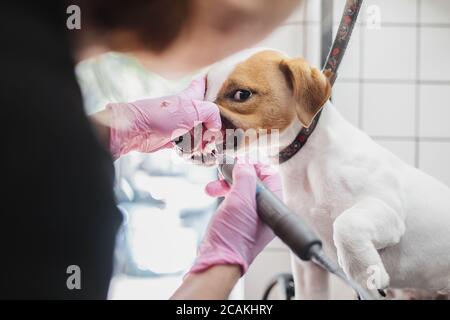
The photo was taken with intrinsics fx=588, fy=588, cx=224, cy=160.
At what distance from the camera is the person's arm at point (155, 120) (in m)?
1.31

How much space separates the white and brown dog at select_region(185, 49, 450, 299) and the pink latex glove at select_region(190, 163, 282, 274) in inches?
3.6

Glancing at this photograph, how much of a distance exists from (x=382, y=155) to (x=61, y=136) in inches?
29.6

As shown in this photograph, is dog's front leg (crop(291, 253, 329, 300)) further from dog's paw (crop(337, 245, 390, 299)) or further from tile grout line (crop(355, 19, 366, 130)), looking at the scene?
tile grout line (crop(355, 19, 366, 130))

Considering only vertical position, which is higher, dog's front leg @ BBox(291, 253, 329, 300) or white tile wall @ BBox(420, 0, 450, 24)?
white tile wall @ BBox(420, 0, 450, 24)

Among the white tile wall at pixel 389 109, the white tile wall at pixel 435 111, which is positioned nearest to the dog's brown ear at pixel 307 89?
the white tile wall at pixel 389 109

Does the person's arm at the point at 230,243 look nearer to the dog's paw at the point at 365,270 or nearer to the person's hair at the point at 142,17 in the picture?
the dog's paw at the point at 365,270

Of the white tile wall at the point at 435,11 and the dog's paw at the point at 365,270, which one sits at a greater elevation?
the white tile wall at the point at 435,11

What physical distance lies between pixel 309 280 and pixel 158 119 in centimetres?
50

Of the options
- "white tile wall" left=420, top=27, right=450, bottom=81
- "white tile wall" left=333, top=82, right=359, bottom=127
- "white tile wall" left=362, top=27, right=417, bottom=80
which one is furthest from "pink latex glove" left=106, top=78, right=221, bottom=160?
"white tile wall" left=420, top=27, right=450, bottom=81

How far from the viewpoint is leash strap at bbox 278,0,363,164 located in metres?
1.31

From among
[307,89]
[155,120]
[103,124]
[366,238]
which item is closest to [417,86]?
[307,89]

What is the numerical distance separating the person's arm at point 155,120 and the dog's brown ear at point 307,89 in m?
0.18

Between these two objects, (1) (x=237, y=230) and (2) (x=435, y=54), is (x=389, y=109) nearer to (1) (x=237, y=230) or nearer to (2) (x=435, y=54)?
(2) (x=435, y=54)
